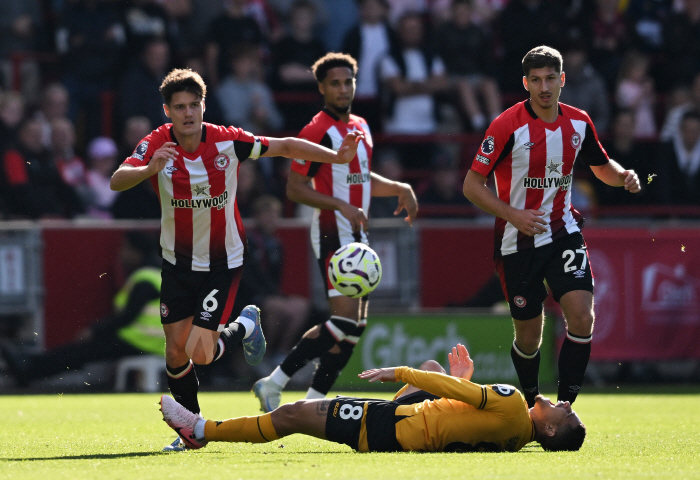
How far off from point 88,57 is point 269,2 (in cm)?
293

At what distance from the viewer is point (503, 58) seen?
48.8 ft

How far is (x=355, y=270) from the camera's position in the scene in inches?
288

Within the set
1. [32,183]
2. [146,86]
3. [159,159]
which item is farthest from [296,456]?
[146,86]

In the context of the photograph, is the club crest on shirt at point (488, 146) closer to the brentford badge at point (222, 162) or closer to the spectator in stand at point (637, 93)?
the brentford badge at point (222, 162)

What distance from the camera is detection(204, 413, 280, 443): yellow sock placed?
5.82m

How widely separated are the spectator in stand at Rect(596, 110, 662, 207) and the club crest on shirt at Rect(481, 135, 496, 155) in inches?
273

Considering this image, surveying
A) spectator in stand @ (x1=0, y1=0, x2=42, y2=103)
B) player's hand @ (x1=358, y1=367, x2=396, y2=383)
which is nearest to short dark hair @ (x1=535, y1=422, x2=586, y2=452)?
player's hand @ (x1=358, y1=367, x2=396, y2=383)

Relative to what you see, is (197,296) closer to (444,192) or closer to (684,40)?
(444,192)

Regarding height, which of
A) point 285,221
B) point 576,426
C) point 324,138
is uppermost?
point 324,138

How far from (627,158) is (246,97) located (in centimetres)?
495

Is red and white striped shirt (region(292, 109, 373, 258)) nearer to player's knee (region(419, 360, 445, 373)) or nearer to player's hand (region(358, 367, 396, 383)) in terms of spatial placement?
player's knee (region(419, 360, 445, 373))

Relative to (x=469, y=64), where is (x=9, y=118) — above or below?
below

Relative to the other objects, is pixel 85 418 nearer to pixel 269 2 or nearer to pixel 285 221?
pixel 285 221

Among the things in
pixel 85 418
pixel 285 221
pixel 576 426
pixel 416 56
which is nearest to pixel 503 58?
pixel 416 56
